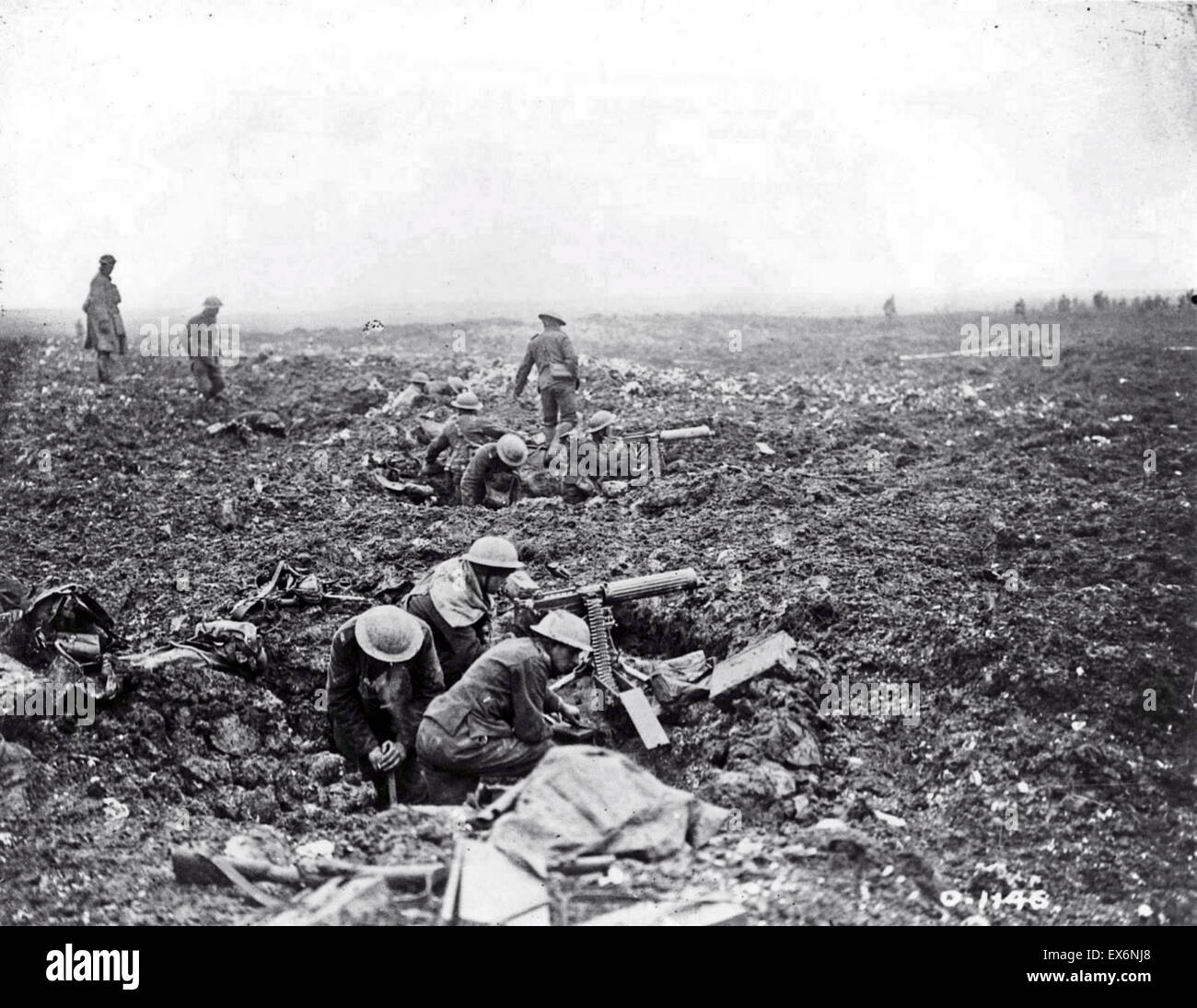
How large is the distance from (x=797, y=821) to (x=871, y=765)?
71 cm

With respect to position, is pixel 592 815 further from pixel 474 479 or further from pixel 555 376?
pixel 555 376

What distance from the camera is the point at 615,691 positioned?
5.46 m

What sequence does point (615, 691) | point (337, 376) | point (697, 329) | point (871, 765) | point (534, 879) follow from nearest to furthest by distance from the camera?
point (534, 879)
point (871, 765)
point (615, 691)
point (337, 376)
point (697, 329)

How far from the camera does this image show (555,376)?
33.2ft

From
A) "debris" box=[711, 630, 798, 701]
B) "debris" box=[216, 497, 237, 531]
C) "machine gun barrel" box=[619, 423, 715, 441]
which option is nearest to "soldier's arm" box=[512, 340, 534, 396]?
"machine gun barrel" box=[619, 423, 715, 441]

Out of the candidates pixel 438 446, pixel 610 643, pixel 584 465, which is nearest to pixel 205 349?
pixel 438 446

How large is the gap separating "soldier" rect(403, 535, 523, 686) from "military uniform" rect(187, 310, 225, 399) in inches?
298

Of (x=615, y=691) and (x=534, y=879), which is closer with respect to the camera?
(x=534, y=879)

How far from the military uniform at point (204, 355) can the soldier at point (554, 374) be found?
13.8ft

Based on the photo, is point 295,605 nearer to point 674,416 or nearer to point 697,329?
point 674,416

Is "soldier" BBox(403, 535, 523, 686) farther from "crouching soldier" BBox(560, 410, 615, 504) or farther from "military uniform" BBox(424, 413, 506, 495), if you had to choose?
"military uniform" BBox(424, 413, 506, 495)

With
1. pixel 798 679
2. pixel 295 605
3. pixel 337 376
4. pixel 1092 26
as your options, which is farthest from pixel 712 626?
pixel 337 376

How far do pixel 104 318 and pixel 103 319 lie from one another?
3 cm

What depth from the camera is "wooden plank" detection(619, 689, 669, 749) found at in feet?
17.2
